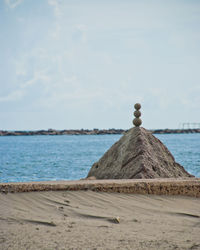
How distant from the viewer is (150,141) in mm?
9172

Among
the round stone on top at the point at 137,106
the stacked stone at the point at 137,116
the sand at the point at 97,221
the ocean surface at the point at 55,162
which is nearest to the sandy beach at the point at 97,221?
the sand at the point at 97,221

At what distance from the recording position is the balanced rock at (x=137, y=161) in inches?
315

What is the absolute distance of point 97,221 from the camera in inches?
175

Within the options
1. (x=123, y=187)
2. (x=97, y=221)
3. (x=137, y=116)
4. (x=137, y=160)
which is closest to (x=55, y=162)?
(x=137, y=116)

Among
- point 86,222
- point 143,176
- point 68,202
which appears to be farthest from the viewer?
point 143,176

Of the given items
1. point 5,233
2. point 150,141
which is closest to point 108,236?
point 5,233

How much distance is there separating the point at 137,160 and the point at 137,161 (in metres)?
0.04

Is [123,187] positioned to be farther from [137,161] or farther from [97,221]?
[137,161]

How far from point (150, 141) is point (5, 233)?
19.0ft

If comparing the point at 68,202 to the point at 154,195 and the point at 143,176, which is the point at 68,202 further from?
the point at 143,176

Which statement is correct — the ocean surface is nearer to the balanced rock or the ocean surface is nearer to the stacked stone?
the balanced rock

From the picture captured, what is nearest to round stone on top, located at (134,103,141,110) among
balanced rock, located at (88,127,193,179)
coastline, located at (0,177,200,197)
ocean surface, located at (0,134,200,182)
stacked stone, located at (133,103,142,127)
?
stacked stone, located at (133,103,142,127)

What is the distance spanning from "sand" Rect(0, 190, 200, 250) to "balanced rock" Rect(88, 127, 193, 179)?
2.24 meters

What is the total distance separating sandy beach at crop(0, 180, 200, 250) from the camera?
3645 millimetres
